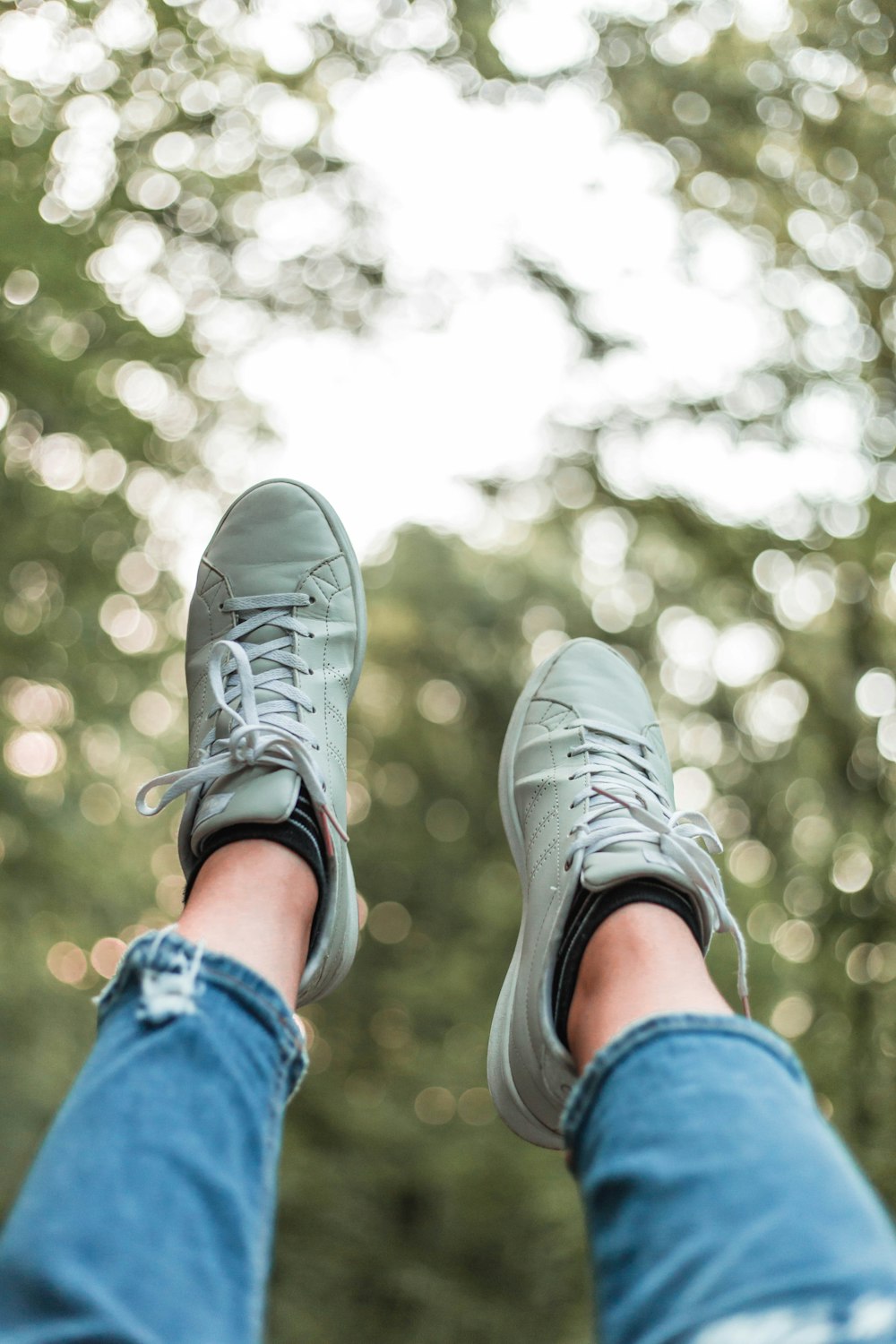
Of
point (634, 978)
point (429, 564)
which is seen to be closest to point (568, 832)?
point (634, 978)

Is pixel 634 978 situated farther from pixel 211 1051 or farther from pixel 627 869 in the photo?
pixel 211 1051

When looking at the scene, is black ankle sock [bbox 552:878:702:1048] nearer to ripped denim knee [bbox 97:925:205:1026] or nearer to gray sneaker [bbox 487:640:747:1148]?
gray sneaker [bbox 487:640:747:1148]

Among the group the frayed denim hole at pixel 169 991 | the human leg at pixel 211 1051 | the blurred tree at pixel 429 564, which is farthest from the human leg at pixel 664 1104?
the blurred tree at pixel 429 564

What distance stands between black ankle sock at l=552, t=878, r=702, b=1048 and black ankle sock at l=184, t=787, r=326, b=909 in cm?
31

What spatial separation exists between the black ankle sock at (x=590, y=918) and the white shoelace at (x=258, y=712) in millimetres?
317

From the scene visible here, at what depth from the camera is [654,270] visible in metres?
4.43

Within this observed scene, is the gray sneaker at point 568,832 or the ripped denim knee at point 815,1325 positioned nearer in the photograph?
the ripped denim knee at point 815,1325

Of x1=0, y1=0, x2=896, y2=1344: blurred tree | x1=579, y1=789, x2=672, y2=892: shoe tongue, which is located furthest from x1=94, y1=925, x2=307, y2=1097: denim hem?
x1=0, y1=0, x2=896, y2=1344: blurred tree

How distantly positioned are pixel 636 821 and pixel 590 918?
199mm

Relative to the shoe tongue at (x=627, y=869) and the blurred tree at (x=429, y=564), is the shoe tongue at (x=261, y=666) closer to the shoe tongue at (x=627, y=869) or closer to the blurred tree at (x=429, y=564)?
the shoe tongue at (x=627, y=869)

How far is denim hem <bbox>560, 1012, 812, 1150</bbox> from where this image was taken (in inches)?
39.9

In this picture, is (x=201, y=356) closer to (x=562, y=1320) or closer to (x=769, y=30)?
(x=769, y=30)

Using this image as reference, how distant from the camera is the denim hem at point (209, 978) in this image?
1.03 m

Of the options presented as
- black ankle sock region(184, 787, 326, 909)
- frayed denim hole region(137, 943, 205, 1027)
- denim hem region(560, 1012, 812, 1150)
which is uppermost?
black ankle sock region(184, 787, 326, 909)
